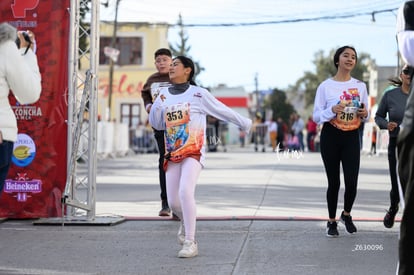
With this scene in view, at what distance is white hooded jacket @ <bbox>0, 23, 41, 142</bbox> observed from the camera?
17.9ft

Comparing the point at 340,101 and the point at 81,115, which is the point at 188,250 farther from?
the point at 81,115

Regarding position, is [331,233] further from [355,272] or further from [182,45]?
[182,45]

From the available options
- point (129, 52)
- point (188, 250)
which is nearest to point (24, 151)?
point (188, 250)

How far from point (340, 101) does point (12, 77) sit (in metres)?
3.71

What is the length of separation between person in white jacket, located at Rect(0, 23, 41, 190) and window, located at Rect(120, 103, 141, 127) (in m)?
46.4

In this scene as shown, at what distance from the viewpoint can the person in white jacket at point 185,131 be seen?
22.9ft

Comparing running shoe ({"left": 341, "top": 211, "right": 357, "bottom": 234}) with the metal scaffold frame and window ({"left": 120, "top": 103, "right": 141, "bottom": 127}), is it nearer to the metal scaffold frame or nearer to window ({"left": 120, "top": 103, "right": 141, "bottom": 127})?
the metal scaffold frame

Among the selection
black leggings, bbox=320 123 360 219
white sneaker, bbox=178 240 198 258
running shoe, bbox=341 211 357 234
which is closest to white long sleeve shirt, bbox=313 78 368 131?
black leggings, bbox=320 123 360 219

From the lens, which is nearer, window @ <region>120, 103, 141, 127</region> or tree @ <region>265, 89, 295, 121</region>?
window @ <region>120, 103, 141, 127</region>

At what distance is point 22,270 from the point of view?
250 inches

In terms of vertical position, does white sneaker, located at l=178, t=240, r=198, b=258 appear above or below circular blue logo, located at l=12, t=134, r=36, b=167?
below

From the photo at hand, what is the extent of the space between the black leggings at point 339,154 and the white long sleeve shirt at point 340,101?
0.09 m

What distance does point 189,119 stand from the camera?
7.07 metres

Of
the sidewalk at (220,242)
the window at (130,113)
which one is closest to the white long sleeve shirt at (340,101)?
the sidewalk at (220,242)
